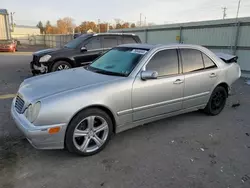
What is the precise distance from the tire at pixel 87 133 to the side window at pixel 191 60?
1940 mm

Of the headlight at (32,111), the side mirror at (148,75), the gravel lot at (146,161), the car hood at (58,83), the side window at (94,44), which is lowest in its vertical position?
the gravel lot at (146,161)

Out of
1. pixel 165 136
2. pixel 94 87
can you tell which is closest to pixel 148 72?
pixel 94 87

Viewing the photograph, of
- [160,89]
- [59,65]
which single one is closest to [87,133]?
[160,89]

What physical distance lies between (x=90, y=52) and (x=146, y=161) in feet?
19.3

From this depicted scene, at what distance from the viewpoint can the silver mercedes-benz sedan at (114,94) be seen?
111 inches

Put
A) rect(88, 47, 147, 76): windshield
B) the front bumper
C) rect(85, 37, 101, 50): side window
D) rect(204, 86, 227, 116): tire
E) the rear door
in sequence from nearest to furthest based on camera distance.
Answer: the front bumper < rect(88, 47, 147, 76): windshield < the rear door < rect(204, 86, 227, 116): tire < rect(85, 37, 101, 50): side window

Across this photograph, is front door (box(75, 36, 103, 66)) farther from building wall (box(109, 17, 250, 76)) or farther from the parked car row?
building wall (box(109, 17, 250, 76))

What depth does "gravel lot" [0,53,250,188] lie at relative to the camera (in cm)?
263

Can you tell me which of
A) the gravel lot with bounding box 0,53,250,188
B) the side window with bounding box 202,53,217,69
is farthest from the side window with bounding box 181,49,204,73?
the gravel lot with bounding box 0,53,250,188

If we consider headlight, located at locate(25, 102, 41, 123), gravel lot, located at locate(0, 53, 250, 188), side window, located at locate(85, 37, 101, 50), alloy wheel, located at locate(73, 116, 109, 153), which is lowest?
gravel lot, located at locate(0, 53, 250, 188)

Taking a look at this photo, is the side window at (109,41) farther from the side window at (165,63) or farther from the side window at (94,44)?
the side window at (165,63)

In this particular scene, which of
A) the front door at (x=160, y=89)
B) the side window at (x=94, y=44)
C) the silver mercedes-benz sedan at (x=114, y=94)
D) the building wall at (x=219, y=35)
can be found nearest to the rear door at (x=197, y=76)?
the silver mercedes-benz sedan at (x=114, y=94)

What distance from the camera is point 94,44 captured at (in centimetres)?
827

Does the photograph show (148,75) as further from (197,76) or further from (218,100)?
(218,100)
